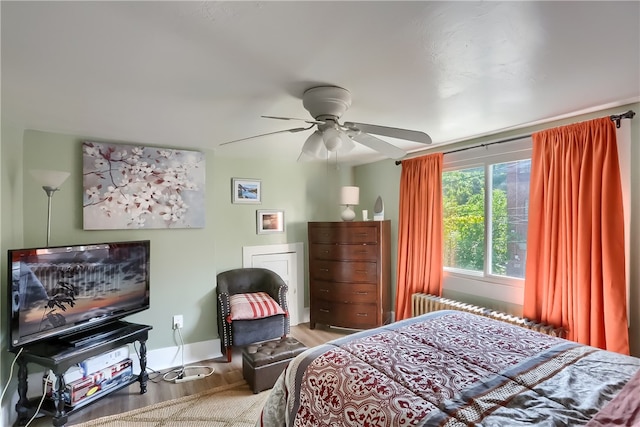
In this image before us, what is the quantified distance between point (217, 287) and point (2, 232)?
182 centimetres

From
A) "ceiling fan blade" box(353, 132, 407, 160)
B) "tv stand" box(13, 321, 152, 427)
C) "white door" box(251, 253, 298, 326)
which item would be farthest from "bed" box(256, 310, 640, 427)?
"white door" box(251, 253, 298, 326)

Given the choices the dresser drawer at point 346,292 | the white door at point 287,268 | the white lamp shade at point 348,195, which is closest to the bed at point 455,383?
the dresser drawer at point 346,292

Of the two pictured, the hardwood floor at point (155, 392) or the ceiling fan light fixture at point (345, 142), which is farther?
the hardwood floor at point (155, 392)

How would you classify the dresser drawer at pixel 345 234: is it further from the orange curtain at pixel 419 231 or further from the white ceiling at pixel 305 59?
the white ceiling at pixel 305 59

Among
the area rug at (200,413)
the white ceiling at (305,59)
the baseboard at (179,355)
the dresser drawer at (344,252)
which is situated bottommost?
the area rug at (200,413)

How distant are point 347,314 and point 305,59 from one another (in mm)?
3151

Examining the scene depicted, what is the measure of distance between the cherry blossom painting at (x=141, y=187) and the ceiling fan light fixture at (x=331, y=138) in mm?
1875

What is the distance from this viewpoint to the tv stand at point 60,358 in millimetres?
2143

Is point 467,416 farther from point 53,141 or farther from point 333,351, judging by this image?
point 53,141

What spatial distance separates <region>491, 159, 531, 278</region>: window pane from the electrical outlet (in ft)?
10.6

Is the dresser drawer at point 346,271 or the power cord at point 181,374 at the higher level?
the dresser drawer at point 346,271

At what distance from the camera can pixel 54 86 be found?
1801mm

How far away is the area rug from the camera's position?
2277mm

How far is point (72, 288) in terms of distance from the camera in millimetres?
2414
